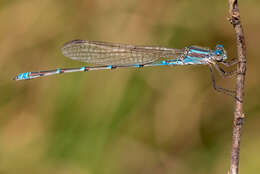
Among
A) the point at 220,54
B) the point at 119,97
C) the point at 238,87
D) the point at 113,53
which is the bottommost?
the point at 238,87

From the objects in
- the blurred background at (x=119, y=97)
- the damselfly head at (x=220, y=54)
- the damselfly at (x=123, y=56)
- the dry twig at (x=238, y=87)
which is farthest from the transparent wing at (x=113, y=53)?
the dry twig at (x=238, y=87)

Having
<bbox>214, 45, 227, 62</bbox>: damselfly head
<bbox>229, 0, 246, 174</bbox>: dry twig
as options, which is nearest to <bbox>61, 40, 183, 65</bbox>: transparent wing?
<bbox>214, 45, 227, 62</bbox>: damselfly head

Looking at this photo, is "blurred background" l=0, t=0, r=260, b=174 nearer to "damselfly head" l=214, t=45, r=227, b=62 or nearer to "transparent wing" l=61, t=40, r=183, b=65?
"transparent wing" l=61, t=40, r=183, b=65

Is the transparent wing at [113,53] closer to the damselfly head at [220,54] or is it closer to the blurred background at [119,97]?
the blurred background at [119,97]

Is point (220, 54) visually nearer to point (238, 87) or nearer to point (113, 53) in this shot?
point (238, 87)

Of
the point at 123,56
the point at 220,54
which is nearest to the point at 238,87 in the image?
the point at 220,54

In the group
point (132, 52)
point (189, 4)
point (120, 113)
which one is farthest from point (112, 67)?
point (189, 4)

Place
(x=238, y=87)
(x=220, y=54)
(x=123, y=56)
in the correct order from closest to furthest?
(x=238, y=87) → (x=220, y=54) → (x=123, y=56)

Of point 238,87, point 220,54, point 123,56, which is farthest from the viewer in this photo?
point 123,56
